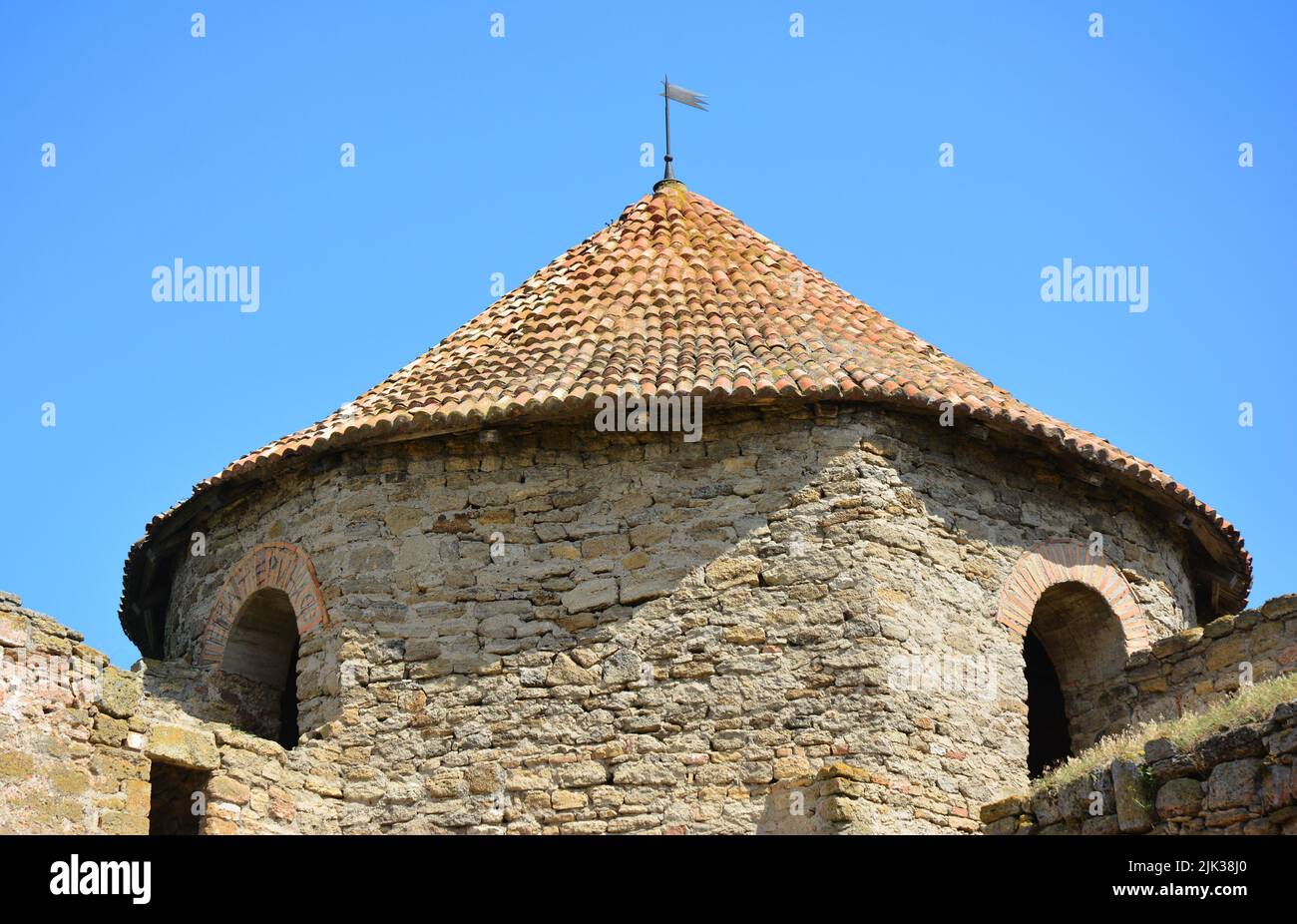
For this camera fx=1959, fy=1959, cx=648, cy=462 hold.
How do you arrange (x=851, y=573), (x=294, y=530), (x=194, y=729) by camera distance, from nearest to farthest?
(x=194, y=729), (x=851, y=573), (x=294, y=530)

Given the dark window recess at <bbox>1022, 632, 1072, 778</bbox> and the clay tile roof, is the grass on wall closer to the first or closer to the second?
the clay tile roof

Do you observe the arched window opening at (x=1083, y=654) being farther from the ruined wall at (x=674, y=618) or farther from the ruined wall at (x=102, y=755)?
the ruined wall at (x=102, y=755)

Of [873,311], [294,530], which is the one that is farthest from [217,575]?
[873,311]

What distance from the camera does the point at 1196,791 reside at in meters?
11.1

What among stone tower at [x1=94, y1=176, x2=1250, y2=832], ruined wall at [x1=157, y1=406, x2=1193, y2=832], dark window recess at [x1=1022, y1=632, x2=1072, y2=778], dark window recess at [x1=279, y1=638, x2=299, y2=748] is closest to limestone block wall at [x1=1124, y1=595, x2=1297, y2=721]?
stone tower at [x1=94, y1=176, x2=1250, y2=832]

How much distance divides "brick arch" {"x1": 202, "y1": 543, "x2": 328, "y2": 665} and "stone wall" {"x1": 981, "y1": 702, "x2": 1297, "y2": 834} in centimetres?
594

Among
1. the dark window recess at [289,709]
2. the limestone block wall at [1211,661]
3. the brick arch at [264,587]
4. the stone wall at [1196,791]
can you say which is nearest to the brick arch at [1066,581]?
the limestone block wall at [1211,661]

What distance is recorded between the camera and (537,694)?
14375 mm

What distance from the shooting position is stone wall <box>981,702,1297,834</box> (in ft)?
34.6

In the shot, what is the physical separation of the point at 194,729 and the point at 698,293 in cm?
572

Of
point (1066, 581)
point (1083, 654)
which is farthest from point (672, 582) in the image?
point (1083, 654)

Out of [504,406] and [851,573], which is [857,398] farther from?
[504,406]

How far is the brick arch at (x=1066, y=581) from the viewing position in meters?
15.0

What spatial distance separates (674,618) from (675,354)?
220 cm
